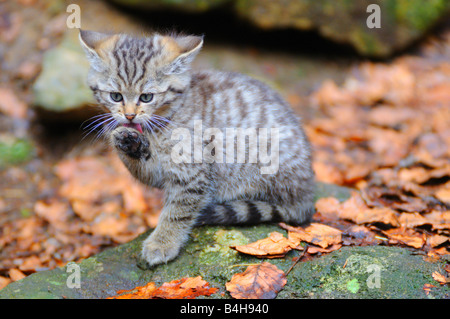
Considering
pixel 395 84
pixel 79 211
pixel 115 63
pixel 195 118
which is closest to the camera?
pixel 115 63

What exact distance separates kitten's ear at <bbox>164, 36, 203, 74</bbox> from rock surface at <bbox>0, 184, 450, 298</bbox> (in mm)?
1142

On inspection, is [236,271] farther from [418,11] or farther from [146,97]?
[418,11]

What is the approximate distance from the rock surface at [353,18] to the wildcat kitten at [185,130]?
117 inches

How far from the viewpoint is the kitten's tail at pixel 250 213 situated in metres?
3.14

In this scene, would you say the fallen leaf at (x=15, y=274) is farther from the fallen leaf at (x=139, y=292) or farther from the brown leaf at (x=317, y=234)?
the brown leaf at (x=317, y=234)

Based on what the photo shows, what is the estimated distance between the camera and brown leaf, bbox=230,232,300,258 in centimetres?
287

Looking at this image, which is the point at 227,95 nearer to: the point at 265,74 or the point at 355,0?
the point at 265,74

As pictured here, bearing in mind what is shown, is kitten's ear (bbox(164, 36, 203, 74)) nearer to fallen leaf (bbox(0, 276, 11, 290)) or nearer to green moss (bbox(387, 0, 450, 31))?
fallen leaf (bbox(0, 276, 11, 290))

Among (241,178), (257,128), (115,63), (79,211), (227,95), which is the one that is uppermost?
(115,63)

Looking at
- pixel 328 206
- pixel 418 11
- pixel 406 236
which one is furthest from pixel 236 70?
pixel 406 236

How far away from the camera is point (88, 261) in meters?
3.08

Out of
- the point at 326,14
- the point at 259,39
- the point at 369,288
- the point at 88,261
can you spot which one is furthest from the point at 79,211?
the point at 326,14

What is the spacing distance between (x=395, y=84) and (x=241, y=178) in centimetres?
372

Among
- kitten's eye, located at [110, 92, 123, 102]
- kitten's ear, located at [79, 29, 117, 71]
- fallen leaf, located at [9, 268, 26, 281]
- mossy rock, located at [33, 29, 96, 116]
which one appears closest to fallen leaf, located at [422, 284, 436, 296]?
kitten's eye, located at [110, 92, 123, 102]
